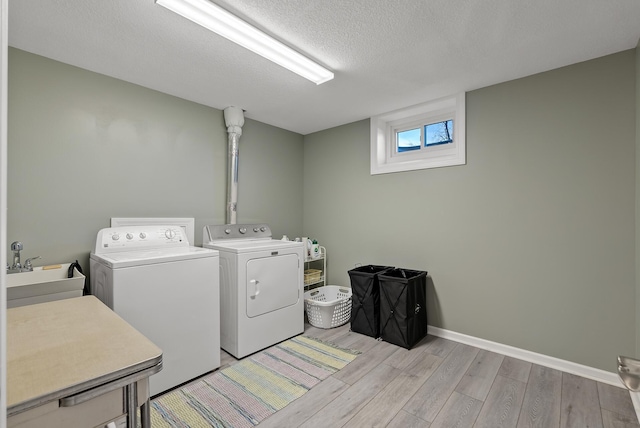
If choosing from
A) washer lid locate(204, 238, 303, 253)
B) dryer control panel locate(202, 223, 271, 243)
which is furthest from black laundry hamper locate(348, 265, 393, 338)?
dryer control panel locate(202, 223, 271, 243)

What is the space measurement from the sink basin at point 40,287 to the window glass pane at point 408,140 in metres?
2.92

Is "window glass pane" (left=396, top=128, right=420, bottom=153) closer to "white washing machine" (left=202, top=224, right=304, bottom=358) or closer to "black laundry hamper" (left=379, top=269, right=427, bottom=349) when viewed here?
"black laundry hamper" (left=379, top=269, right=427, bottom=349)

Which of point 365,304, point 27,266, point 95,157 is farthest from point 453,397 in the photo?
point 95,157

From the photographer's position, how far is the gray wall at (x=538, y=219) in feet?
6.30

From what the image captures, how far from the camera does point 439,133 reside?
2873 mm

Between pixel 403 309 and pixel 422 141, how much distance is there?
167cm

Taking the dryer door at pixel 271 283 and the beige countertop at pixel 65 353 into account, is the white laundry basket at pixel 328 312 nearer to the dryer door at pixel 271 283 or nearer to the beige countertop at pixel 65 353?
the dryer door at pixel 271 283

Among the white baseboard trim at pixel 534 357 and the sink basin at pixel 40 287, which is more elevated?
the sink basin at pixel 40 287

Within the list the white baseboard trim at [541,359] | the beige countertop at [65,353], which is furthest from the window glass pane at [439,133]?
the beige countertop at [65,353]

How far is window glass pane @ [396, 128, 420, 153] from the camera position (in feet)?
9.97

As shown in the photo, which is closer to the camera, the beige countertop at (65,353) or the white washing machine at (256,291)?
the beige countertop at (65,353)

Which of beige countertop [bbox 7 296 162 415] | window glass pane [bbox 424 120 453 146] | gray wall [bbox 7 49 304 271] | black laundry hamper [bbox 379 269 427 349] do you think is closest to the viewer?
beige countertop [bbox 7 296 162 415]

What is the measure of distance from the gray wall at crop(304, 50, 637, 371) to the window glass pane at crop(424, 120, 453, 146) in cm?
31

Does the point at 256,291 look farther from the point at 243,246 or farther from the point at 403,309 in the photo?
the point at 403,309
